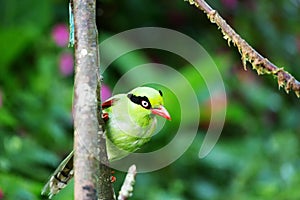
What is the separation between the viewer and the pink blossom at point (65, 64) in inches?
126

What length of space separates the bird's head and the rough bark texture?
0.39 feet

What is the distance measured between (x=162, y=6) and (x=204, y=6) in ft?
11.0

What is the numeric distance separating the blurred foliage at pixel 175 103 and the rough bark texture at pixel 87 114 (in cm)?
127

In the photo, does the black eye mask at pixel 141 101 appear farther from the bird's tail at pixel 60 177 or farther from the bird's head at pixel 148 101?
the bird's tail at pixel 60 177

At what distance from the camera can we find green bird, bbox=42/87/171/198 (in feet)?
2.90

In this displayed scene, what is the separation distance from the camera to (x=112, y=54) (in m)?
3.38

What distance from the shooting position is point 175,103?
10.0 feet

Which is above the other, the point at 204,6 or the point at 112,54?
the point at 112,54

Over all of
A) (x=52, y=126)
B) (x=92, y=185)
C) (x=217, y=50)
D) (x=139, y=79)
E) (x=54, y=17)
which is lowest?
(x=92, y=185)

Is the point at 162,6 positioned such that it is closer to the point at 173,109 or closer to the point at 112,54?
the point at 112,54

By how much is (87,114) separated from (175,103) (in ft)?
7.81

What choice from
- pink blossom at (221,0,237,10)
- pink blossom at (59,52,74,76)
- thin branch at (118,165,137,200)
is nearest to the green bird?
thin branch at (118,165,137,200)

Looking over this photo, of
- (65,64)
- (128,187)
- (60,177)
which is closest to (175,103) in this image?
A: (65,64)

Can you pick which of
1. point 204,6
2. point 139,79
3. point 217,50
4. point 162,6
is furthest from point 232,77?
point 204,6
